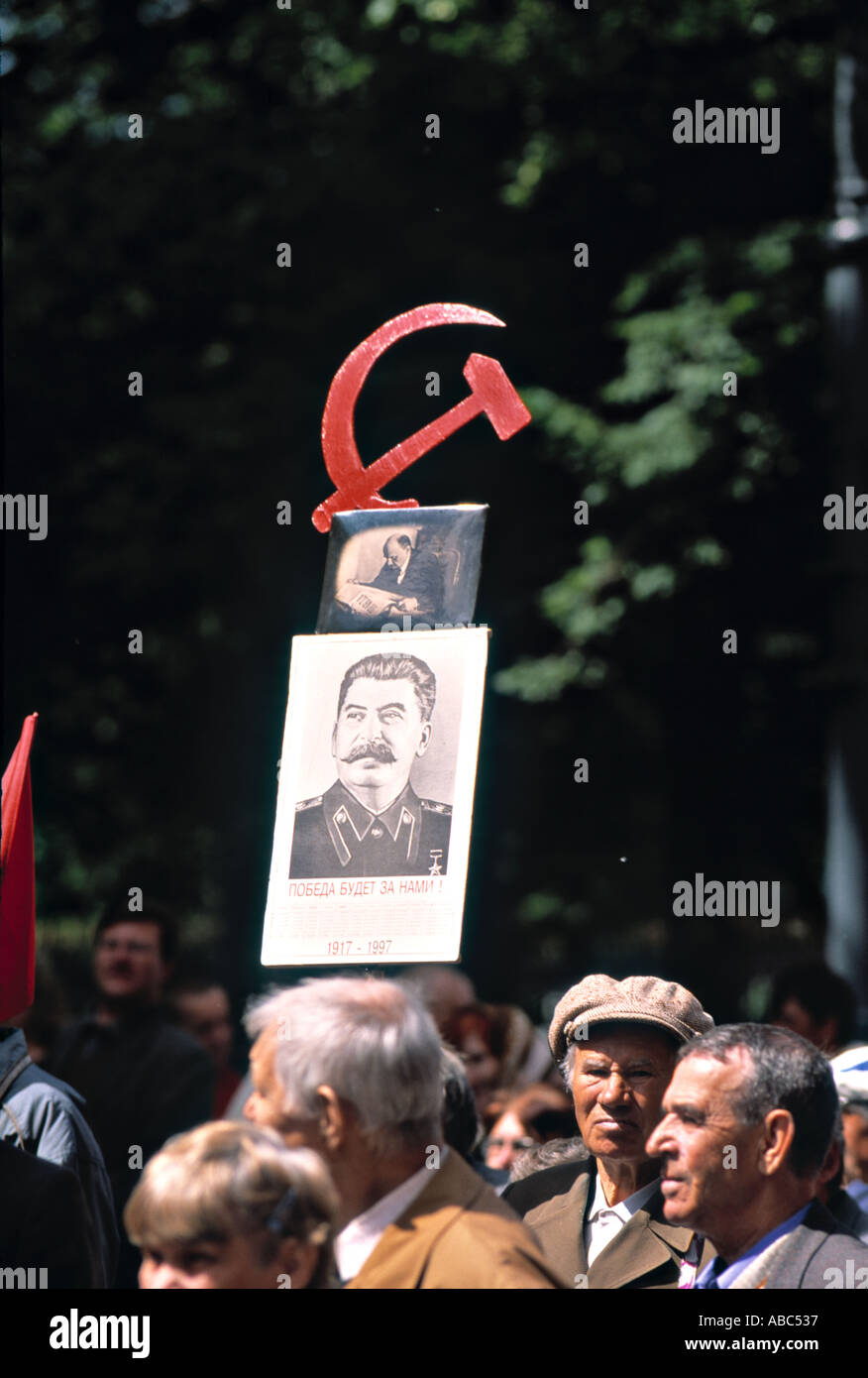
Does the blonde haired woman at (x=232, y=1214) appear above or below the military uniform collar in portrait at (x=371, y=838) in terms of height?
below

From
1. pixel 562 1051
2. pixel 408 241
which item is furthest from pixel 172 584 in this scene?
pixel 562 1051

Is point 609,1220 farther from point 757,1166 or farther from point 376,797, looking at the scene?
point 376,797

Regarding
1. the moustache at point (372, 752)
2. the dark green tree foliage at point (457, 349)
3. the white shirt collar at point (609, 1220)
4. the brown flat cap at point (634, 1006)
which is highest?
the dark green tree foliage at point (457, 349)

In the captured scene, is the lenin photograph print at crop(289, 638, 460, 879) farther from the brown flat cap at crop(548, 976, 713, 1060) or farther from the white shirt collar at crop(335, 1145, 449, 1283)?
the white shirt collar at crop(335, 1145, 449, 1283)

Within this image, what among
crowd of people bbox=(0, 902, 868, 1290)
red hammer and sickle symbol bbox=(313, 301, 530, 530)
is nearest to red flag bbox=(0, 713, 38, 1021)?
crowd of people bbox=(0, 902, 868, 1290)

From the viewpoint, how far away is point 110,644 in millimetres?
13086

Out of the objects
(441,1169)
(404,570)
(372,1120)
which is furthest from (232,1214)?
(404,570)

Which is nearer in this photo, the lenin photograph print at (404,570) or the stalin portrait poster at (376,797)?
the stalin portrait poster at (376,797)

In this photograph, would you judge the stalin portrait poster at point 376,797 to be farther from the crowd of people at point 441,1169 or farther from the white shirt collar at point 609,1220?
the white shirt collar at point 609,1220

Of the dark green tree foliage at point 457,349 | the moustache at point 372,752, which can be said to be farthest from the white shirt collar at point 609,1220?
the dark green tree foliage at point 457,349

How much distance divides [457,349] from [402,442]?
372 inches

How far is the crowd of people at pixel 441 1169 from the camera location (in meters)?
2.48
